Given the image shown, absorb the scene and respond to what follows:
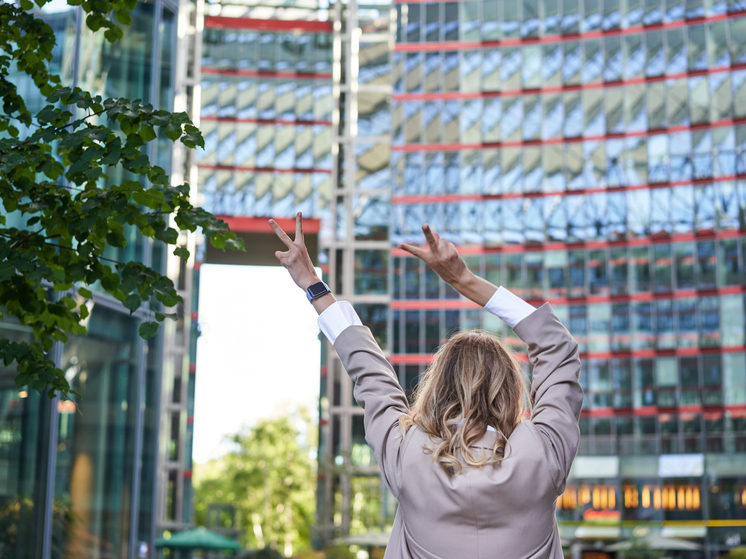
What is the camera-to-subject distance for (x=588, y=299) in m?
45.7

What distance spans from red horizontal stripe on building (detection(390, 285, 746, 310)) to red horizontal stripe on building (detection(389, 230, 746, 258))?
2.38m

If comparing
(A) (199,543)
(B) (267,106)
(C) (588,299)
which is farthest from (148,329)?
(B) (267,106)

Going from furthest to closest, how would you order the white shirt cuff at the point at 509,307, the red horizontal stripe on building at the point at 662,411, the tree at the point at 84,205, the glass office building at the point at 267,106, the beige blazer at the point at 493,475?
the glass office building at the point at 267,106
the red horizontal stripe on building at the point at 662,411
the tree at the point at 84,205
the white shirt cuff at the point at 509,307
the beige blazer at the point at 493,475

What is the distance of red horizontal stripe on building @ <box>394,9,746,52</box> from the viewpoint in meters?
45.0

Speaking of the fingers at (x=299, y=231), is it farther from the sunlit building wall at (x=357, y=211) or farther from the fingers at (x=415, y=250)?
the sunlit building wall at (x=357, y=211)

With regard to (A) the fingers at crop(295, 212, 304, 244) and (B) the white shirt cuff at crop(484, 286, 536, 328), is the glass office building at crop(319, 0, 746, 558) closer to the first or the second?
(A) the fingers at crop(295, 212, 304, 244)

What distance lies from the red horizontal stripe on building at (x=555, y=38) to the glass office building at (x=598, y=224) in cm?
7

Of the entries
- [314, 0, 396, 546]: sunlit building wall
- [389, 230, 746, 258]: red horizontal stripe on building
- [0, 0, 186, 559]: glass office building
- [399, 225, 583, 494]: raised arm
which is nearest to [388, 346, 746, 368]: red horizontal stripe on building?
[314, 0, 396, 546]: sunlit building wall

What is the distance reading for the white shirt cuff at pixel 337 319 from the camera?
2.49m

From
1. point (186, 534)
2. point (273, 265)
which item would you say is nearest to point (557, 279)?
point (273, 265)

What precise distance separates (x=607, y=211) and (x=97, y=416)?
3799 cm

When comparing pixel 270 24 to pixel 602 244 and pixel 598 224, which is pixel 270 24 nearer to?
pixel 598 224

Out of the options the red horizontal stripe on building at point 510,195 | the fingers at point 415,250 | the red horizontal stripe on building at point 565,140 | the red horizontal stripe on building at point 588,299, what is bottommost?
the fingers at point 415,250

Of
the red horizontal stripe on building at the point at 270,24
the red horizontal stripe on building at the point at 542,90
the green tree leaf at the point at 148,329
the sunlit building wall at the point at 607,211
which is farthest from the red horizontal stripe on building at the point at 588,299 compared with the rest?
the green tree leaf at the point at 148,329
